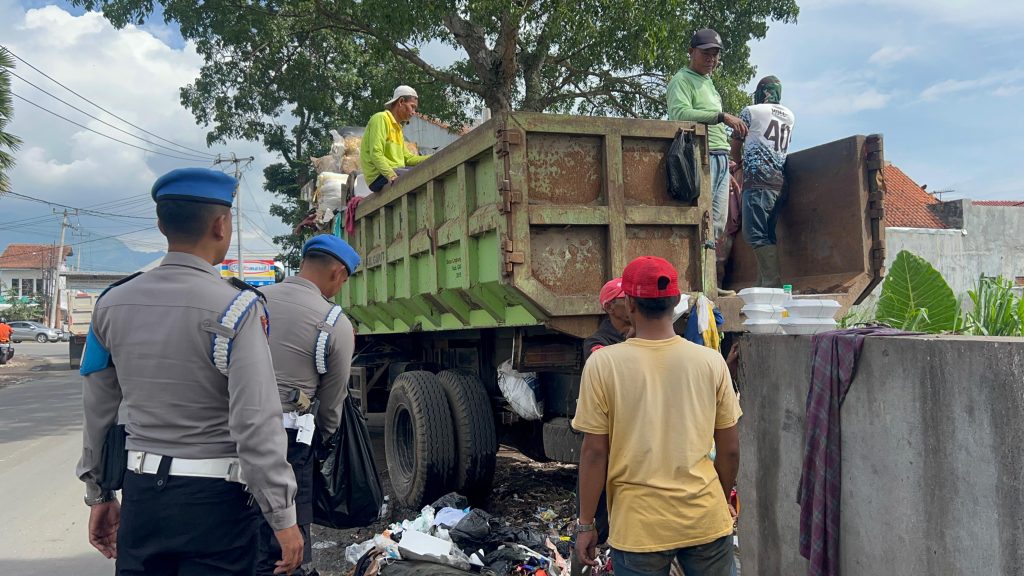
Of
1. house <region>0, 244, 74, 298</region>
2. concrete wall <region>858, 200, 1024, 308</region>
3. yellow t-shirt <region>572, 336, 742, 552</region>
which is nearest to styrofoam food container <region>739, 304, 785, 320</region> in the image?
yellow t-shirt <region>572, 336, 742, 552</region>

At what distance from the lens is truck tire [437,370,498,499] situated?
5.00 m

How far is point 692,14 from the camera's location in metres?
11.6

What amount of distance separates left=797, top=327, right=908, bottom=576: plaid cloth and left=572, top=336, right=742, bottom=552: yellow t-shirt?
27.0 inches

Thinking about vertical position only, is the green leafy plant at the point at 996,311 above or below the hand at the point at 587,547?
above

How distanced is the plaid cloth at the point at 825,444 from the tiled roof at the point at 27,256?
7225 centimetres

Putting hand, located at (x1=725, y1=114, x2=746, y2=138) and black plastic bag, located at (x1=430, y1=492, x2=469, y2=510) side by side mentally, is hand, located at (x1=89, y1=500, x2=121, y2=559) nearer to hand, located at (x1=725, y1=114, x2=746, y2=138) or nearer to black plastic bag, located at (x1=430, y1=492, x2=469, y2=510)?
black plastic bag, located at (x1=430, y1=492, x2=469, y2=510)

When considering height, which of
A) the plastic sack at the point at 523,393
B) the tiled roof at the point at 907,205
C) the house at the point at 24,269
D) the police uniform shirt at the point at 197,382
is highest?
the house at the point at 24,269

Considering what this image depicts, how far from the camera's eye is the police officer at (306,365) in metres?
2.97

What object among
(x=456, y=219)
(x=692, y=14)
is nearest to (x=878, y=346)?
(x=456, y=219)

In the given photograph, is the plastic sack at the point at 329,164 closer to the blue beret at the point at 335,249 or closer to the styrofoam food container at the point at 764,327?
the blue beret at the point at 335,249

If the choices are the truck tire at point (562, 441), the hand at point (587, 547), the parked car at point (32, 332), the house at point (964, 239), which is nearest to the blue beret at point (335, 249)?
the hand at point (587, 547)

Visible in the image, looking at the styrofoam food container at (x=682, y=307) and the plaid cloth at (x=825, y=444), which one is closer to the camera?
the plaid cloth at (x=825, y=444)

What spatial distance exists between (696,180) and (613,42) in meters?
7.29

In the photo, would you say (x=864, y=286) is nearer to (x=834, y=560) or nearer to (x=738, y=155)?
(x=738, y=155)
